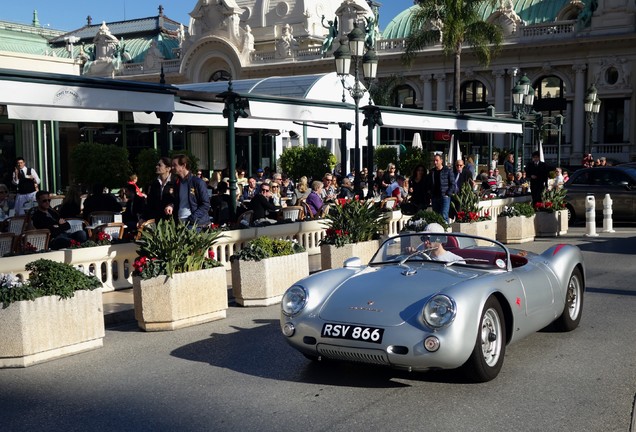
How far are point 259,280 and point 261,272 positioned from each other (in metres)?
0.11

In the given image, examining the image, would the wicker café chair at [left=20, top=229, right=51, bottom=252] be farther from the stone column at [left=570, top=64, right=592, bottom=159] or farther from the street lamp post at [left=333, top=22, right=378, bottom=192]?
the stone column at [left=570, top=64, right=592, bottom=159]

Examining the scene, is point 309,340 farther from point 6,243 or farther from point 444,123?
point 444,123

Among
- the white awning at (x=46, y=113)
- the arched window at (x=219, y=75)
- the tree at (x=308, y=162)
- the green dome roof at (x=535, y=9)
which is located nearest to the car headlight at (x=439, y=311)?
the white awning at (x=46, y=113)

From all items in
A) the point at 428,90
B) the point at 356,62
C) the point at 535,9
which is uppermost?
the point at 535,9

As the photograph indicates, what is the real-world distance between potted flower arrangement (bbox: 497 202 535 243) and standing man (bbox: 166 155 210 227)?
9178mm

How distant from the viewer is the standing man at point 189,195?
10711 mm

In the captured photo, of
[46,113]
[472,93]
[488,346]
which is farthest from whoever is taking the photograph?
[472,93]

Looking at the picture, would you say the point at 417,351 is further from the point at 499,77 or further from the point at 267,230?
the point at 499,77

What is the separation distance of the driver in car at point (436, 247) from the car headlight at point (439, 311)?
1266 millimetres

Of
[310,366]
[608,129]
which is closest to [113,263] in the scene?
[310,366]

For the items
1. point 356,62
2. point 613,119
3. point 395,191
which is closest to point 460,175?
point 395,191

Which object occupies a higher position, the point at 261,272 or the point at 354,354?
the point at 261,272

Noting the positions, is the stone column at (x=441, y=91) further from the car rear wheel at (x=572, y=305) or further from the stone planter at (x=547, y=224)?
the car rear wheel at (x=572, y=305)

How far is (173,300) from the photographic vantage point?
9086 millimetres
